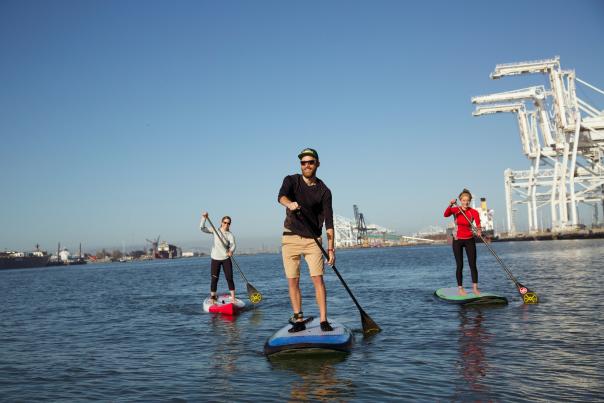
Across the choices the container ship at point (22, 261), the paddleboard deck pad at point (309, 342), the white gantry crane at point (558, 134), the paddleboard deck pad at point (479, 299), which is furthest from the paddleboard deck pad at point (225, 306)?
the container ship at point (22, 261)

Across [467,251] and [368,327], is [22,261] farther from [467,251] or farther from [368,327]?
[368,327]

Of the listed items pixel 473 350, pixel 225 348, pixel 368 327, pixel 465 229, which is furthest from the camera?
pixel 465 229

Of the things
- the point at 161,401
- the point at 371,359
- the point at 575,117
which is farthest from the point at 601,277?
the point at 575,117

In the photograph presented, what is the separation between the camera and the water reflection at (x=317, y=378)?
5.19 metres

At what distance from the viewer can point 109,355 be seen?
7949 millimetres

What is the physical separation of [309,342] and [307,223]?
1.57 meters

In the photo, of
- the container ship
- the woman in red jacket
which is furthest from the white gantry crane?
the container ship

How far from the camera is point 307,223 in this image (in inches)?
283

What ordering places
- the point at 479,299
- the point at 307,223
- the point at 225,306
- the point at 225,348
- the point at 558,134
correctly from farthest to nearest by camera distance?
the point at 558,134, the point at 225,306, the point at 479,299, the point at 225,348, the point at 307,223

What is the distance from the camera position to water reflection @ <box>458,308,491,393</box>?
5.49 metres

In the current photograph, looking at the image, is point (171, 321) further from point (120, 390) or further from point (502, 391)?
point (502, 391)

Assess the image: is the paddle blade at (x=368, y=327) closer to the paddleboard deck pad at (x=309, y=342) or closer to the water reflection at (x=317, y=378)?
the paddleboard deck pad at (x=309, y=342)

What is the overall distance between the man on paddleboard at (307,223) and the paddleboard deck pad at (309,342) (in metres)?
0.26

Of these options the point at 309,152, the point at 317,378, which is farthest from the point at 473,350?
the point at 309,152
